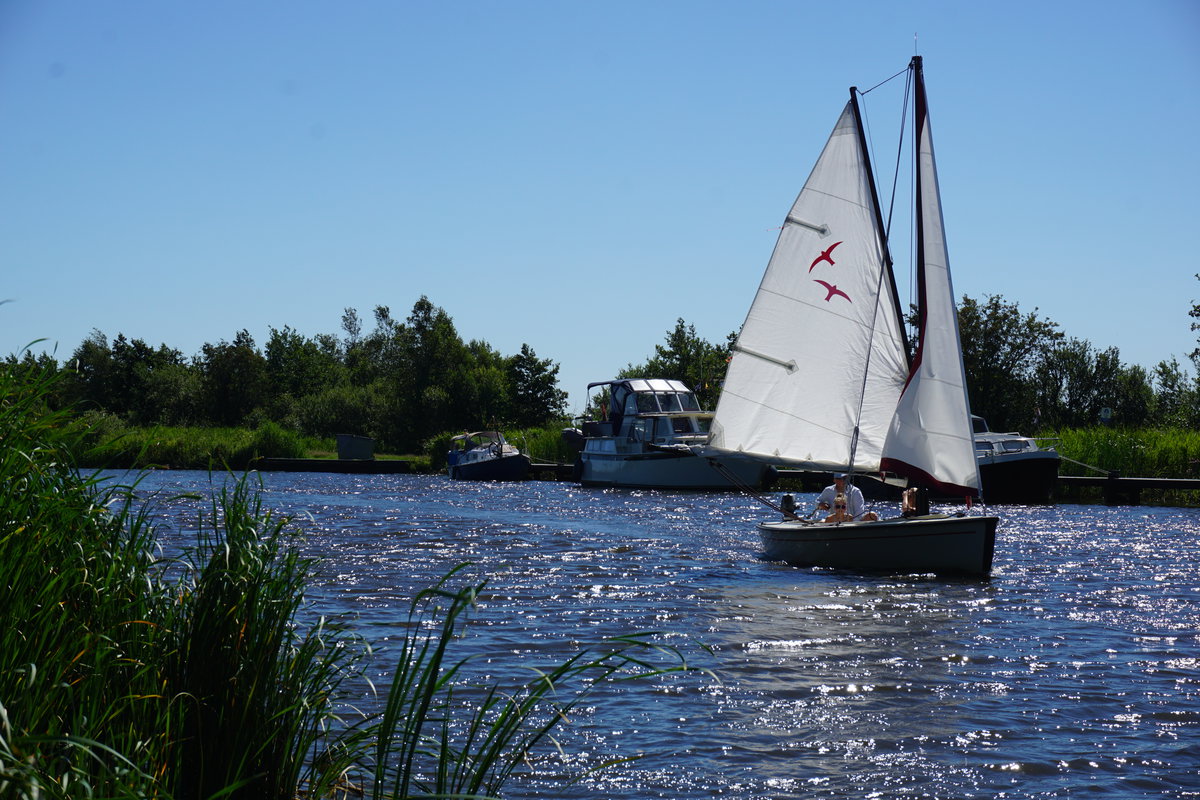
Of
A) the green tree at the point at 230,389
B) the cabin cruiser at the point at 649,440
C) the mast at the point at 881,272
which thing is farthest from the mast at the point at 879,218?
the green tree at the point at 230,389

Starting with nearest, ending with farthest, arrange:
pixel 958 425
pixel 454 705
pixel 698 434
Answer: pixel 454 705 → pixel 958 425 → pixel 698 434

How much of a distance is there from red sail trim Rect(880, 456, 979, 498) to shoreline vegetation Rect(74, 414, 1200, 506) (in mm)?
11028

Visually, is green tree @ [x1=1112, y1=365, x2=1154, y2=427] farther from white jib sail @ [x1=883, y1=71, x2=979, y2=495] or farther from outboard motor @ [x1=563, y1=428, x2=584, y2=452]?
white jib sail @ [x1=883, y1=71, x2=979, y2=495]

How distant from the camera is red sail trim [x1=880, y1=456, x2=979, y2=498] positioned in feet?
61.3

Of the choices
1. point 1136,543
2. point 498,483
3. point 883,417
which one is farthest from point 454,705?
point 498,483

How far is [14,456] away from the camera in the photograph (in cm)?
621

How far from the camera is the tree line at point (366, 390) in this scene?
79312 mm

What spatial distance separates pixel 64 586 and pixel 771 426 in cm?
1826

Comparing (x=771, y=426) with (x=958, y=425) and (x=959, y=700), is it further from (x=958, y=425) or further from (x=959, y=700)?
(x=959, y=700)

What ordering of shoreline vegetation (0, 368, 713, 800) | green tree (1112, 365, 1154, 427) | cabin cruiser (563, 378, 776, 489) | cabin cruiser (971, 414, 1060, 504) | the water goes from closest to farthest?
1. shoreline vegetation (0, 368, 713, 800)
2. the water
3. cabin cruiser (971, 414, 1060, 504)
4. cabin cruiser (563, 378, 776, 489)
5. green tree (1112, 365, 1154, 427)

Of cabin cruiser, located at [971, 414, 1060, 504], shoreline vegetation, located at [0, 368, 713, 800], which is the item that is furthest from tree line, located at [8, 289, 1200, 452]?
shoreline vegetation, located at [0, 368, 713, 800]

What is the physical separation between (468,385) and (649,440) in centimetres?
3274

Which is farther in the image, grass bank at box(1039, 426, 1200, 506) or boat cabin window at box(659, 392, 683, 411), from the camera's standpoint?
boat cabin window at box(659, 392, 683, 411)

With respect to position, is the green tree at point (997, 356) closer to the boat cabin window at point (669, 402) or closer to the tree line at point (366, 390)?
the boat cabin window at point (669, 402)
